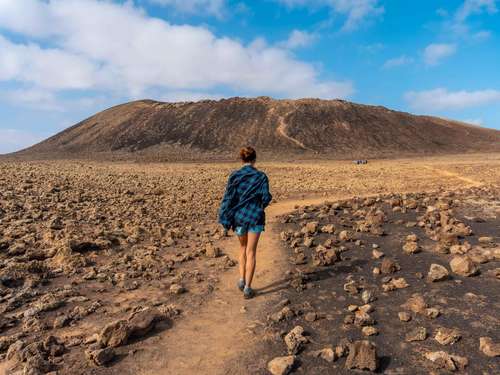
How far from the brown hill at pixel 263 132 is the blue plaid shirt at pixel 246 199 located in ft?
154

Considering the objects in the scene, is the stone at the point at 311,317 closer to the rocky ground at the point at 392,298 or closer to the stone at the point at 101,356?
the rocky ground at the point at 392,298

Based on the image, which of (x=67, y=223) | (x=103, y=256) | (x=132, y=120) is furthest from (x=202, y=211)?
(x=132, y=120)

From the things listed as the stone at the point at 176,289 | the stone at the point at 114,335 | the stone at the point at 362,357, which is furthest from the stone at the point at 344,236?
the stone at the point at 114,335

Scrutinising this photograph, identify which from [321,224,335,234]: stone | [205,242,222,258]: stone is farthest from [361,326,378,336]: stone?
[321,224,335,234]: stone

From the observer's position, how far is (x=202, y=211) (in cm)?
1098

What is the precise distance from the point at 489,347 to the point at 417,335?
23.3 inches

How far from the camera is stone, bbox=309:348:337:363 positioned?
141 inches

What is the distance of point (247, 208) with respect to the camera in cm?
512

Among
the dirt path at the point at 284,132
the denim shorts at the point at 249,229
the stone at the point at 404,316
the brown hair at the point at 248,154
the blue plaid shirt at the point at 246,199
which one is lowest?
the stone at the point at 404,316

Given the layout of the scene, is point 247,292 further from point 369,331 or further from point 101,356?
point 101,356

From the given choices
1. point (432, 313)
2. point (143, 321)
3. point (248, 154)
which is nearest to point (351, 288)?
point (432, 313)

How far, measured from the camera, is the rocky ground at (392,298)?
3.53 m

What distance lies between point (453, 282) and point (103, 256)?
5293 millimetres

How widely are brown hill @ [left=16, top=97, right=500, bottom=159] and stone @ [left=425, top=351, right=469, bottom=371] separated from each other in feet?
160
